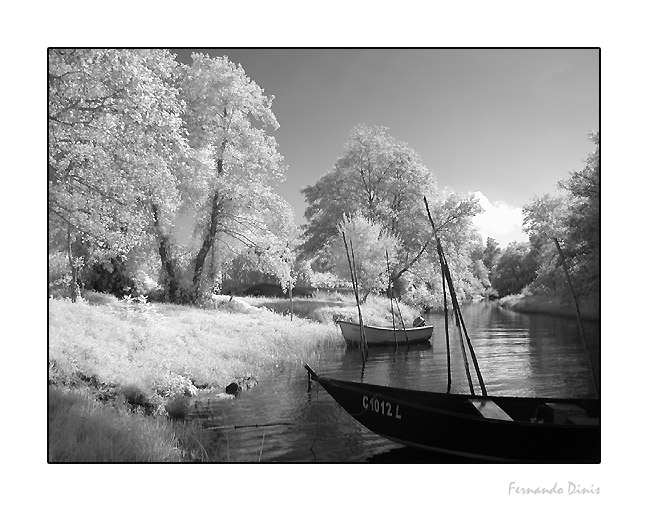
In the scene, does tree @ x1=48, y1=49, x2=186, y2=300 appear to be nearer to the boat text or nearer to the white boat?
the boat text

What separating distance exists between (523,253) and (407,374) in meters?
3.03

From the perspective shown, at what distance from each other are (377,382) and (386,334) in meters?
3.41

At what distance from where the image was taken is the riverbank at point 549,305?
19.8 ft

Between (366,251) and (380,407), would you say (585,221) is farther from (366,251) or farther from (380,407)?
(366,251)

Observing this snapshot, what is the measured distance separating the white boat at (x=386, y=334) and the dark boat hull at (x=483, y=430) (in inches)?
204

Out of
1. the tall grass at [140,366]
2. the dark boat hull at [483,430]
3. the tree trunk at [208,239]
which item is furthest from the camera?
the tree trunk at [208,239]

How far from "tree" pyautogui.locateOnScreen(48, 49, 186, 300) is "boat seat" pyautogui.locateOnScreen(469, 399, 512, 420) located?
200 inches

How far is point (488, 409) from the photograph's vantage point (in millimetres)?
5527

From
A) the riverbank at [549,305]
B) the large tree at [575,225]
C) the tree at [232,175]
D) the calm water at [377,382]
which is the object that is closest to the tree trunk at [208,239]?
the tree at [232,175]

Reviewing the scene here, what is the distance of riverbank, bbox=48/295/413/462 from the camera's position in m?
5.17

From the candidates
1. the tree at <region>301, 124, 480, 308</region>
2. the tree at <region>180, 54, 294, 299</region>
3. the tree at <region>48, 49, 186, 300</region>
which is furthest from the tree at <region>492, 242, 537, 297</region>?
the tree at <region>48, 49, 186, 300</region>

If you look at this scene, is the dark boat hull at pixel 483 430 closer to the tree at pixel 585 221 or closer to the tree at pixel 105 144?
the tree at pixel 585 221
